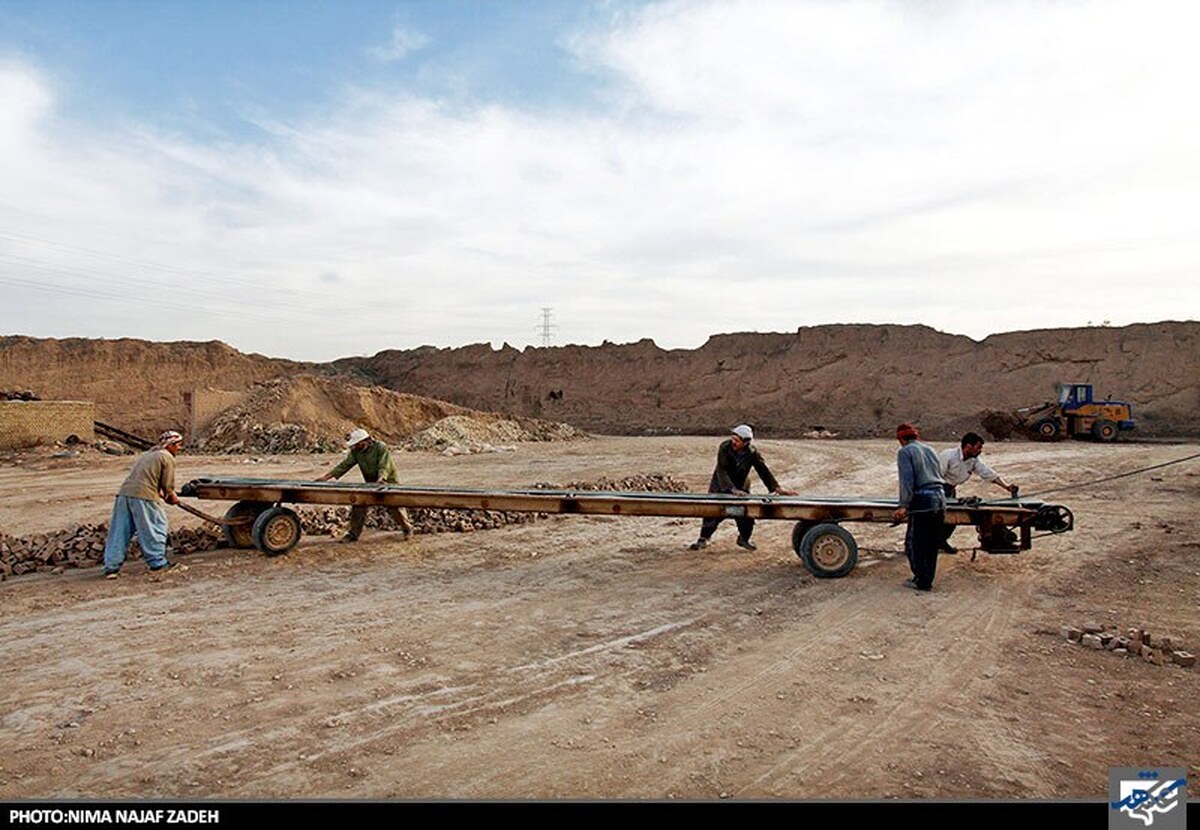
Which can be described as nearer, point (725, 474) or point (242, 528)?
point (242, 528)

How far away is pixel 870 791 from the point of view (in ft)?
11.1

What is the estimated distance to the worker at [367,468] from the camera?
350 inches

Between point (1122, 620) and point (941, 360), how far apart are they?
3153 centimetres

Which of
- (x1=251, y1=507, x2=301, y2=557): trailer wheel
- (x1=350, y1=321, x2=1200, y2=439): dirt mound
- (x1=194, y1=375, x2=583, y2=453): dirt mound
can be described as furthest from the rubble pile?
(x1=251, y1=507, x2=301, y2=557): trailer wheel

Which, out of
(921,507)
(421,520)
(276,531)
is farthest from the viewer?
(421,520)

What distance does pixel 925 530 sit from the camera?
669cm

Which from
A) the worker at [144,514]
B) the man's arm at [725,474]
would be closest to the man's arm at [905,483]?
the man's arm at [725,474]

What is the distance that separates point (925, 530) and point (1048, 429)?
71.3ft

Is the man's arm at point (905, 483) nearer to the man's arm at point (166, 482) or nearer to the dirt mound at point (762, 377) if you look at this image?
the man's arm at point (166, 482)

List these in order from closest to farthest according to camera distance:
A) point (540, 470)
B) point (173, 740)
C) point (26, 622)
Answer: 1. point (173, 740)
2. point (26, 622)
3. point (540, 470)

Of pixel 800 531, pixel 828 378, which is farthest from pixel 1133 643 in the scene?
pixel 828 378

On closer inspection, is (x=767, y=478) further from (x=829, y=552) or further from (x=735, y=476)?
(x=829, y=552)
